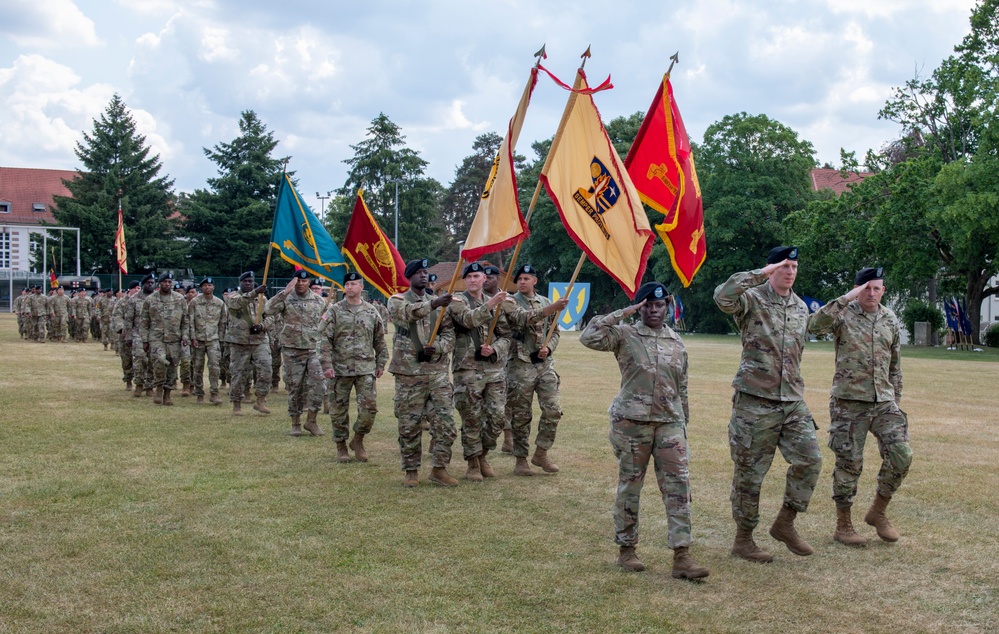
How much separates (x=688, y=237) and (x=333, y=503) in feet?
14.5

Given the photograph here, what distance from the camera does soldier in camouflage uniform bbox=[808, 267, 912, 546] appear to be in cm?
751

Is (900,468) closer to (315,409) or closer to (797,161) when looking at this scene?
(315,409)

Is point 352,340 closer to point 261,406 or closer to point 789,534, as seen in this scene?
point 261,406

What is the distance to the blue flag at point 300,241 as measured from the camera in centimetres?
1423

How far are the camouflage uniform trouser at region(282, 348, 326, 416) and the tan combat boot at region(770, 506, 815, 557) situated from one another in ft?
24.7

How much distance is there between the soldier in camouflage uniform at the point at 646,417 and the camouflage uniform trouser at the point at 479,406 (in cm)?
309

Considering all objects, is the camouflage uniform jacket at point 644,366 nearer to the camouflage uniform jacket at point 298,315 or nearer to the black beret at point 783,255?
the black beret at point 783,255

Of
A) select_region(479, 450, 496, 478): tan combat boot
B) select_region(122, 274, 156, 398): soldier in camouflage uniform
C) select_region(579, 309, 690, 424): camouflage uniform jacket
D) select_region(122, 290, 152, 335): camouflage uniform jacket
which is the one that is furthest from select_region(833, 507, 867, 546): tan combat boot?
select_region(122, 290, 152, 335): camouflage uniform jacket

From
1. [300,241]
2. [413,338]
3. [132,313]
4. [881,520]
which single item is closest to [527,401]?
[413,338]

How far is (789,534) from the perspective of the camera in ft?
23.5

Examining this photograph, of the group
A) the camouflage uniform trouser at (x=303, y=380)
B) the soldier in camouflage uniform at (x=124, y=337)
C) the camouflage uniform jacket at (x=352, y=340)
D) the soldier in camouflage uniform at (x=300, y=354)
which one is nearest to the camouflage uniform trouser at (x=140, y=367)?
the soldier in camouflage uniform at (x=124, y=337)

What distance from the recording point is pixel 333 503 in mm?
8664

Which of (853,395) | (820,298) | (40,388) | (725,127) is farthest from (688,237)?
(725,127)

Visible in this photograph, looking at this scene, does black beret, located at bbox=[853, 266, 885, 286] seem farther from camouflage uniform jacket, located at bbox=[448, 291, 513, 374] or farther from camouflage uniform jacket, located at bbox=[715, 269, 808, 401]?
camouflage uniform jacket, located at bbox=[448, 291, 513, 374]
